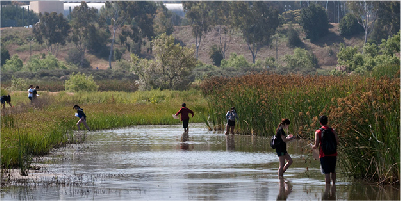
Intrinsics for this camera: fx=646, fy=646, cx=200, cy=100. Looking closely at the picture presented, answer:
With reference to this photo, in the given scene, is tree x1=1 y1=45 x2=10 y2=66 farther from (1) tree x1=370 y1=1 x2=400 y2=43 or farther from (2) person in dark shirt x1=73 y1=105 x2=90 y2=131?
(2) person in dark shirt x1=73 y1=105 x2=90 y2=131

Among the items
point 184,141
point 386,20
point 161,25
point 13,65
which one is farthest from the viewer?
point 161,25

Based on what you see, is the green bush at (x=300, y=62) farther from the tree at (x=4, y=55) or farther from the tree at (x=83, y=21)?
the tree at (x=4, y=55)

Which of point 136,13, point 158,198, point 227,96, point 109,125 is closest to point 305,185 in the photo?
point 158,198

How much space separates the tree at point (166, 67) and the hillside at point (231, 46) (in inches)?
1701

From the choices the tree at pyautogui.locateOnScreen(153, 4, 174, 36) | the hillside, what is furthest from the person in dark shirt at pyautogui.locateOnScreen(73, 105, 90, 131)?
the tree at pyautogui.locateOnScreen(153, 4, 174, 36)

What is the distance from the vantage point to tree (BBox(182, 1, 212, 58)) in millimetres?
106812

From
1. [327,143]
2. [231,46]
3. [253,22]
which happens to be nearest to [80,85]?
[327,143]

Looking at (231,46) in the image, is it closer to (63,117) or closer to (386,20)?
(386,20)

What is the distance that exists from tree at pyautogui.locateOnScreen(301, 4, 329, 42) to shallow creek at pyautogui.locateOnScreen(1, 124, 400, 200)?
91461mm

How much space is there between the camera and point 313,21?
11238 cm

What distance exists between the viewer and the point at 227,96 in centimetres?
2756

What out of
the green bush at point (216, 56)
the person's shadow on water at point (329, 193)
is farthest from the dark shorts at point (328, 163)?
the green bush at point (216, 56)

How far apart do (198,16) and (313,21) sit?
807 inches

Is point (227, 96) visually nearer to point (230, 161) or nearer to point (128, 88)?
point (230, 161)
